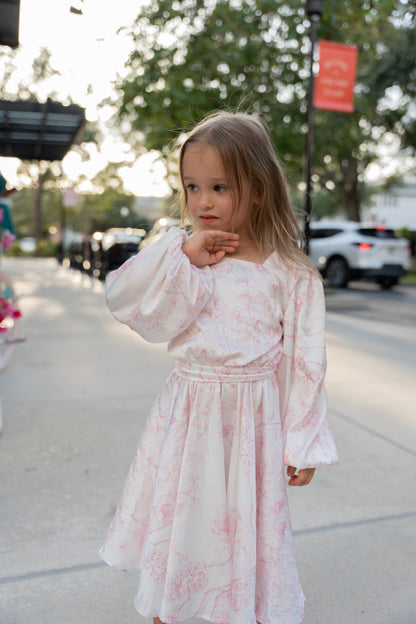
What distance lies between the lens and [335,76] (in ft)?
30.4

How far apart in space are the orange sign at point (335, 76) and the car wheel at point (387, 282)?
6.84m

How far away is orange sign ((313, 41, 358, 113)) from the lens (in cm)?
912

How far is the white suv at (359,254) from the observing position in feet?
48.2

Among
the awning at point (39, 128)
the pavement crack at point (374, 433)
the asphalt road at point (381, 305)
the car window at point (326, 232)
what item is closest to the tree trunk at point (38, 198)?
the car window at point (326, 232)

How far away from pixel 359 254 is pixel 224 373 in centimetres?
1365

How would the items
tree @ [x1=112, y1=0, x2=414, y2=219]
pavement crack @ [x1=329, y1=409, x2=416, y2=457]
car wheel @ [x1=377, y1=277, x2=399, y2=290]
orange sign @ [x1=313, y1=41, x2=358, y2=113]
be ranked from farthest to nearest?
car wheel @ [x1=377, y1=277, x2=399, y2=290] → tree @ [x1=112, y1=0, x2=414, y2=219] → orange sign @ [x1=313, y1=41, x2=358, y2=113] → pavement crack @ [x1=329, y1=409, x2=416, y2=457]

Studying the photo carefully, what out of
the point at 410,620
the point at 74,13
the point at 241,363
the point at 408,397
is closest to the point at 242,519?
the point at 241,363

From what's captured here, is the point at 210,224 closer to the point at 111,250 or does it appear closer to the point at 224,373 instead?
the point at 224,373

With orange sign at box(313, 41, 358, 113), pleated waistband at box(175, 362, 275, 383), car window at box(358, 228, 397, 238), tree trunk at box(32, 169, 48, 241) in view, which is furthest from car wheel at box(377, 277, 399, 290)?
tree trunk at box(32, 169, 48, 241)

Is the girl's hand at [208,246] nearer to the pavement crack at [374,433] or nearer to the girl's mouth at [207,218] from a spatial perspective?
the girl's mouth at [207,218]

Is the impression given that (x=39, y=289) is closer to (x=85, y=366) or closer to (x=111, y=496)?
(x=85, y=366)

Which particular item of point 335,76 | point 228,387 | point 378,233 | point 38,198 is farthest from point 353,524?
point 38,198

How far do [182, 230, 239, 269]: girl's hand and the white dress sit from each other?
0.03 metres

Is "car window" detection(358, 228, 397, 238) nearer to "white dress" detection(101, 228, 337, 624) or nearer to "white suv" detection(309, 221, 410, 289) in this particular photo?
"white suv" detection(309, 221, 410, 289)
